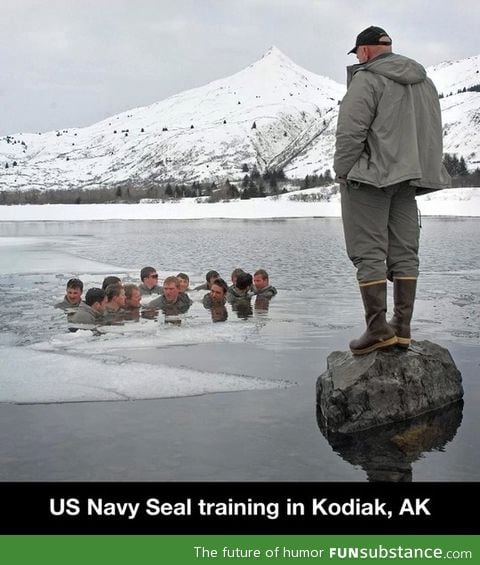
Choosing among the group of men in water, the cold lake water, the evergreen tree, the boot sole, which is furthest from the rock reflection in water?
the evergreen tree

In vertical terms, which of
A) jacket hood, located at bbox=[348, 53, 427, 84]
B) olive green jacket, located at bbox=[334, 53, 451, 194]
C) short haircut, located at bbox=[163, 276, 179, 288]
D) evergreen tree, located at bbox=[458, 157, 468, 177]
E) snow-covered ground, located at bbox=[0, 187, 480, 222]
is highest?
evergreen tree, located at bbox=[458, 157, 468, 177]

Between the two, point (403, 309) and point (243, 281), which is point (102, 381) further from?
point (243, 281)

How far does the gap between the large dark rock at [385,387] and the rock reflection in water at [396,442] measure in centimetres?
7

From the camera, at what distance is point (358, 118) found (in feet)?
14.0

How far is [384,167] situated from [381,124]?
266 mm

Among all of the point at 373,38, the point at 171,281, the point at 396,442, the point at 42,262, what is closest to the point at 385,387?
the point at 396,442

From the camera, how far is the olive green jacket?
4289 mm

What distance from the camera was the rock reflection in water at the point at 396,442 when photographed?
333 centimetres

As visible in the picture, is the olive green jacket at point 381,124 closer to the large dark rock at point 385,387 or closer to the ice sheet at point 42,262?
the large dark rock at point 385,387

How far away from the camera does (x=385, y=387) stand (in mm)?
4215

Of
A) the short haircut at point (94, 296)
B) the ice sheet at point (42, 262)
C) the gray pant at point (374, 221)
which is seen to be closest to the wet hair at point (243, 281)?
the short haircut at point (94, 296)

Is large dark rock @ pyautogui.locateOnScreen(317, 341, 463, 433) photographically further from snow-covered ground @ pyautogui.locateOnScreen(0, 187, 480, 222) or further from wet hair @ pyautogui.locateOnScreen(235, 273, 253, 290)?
snow-covered ground @ pyautogui.locateOnScreen(0, 187, 480, 222)

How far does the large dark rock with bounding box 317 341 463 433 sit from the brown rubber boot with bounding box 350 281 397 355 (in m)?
0.06
